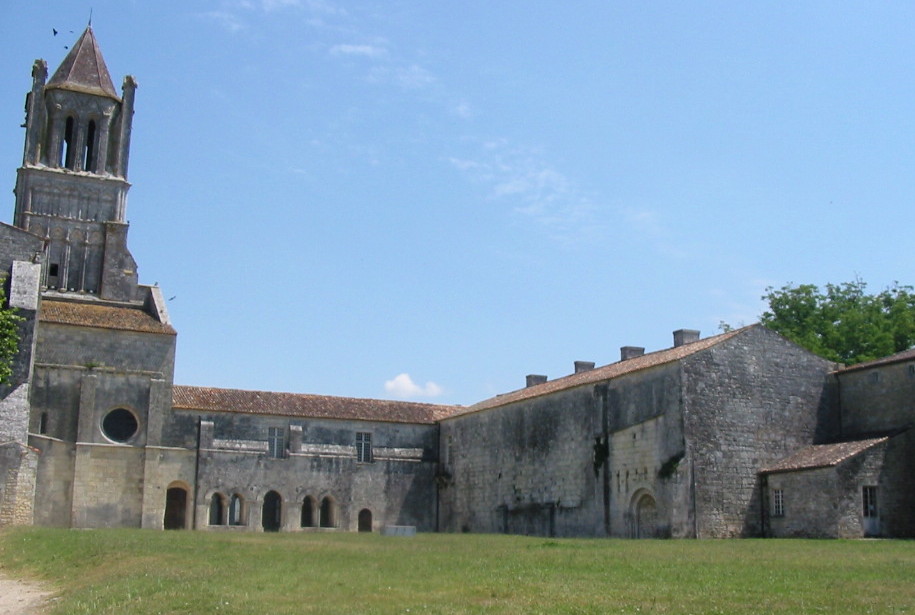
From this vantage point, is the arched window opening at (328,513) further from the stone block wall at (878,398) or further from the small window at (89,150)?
the stone block wall at (878,398)

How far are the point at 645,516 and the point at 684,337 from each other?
8578mm

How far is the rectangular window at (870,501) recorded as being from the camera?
1401 inches

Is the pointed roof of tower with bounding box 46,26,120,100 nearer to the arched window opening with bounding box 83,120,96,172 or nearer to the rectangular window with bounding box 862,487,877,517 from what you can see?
the arched window opening with bounding box 83,120,96,172

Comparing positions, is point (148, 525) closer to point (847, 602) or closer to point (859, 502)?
point (859, 502)

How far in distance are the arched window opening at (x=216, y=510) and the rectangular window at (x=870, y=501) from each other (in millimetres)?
A: 31367

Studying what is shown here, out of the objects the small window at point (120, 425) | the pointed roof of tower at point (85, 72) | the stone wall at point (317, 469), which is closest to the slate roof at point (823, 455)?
the stone wall at point (317, 469)

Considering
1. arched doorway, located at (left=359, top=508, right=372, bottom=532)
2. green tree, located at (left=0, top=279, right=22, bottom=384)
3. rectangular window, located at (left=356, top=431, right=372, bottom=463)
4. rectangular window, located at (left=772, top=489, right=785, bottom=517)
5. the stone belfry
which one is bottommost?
arched doorway, located at (left=359, top=508, right=372, bottom=532)

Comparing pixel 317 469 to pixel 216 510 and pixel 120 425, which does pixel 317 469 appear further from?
pixel 120 425

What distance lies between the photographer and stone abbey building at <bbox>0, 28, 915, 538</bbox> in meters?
Answer: 37.9

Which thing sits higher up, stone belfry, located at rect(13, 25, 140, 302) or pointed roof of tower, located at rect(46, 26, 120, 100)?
pointed roof of tower, located at rect(46, 26, 120, 100)

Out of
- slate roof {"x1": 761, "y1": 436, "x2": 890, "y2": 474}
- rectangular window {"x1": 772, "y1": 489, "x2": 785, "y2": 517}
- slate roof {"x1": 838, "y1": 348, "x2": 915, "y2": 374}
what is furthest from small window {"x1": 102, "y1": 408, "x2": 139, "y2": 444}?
slate roof {"x1": 838, "y1": 348, "x2": 915, "y2": 374}

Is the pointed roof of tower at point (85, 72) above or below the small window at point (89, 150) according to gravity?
above

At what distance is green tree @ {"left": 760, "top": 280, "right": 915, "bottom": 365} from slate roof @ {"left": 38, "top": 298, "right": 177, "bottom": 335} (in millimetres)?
33376

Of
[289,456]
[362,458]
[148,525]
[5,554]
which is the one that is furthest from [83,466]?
[5,554]
